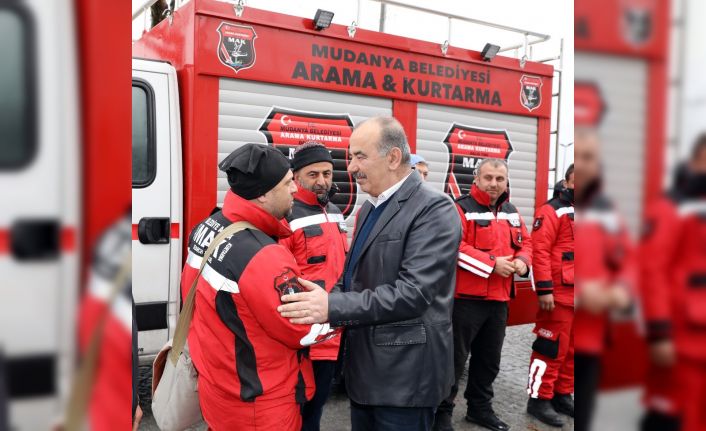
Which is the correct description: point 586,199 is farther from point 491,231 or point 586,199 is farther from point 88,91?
point 491,231

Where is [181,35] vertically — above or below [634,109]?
above

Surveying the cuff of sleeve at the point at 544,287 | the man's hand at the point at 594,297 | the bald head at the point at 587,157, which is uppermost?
the bald head at the point at 587,157

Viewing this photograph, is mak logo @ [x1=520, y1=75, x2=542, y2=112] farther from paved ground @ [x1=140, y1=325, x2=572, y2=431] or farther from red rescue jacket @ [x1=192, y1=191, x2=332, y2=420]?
red rescue jacket @ [x1=192, y1=191, x2=332, y2=420]

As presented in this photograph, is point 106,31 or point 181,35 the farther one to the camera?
point 181,35

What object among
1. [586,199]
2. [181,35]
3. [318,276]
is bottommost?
[318,276]

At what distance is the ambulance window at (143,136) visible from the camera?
3.38 m

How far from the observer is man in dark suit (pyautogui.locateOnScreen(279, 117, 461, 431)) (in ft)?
6.37

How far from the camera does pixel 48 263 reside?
38 cm

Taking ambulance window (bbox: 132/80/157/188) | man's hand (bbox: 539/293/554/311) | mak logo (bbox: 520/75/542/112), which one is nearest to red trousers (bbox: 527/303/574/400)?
man's hand (bbox: 539/293/554/311)

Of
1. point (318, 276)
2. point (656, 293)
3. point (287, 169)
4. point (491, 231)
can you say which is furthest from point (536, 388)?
point (656, 293)

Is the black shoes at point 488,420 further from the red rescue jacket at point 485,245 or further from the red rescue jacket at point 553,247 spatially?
the red rescue jacket at point 553,247

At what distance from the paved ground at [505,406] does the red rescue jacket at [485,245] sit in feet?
2.84

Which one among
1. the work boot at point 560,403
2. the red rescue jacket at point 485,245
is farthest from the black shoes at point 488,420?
the red rescue jacket at point 485,245

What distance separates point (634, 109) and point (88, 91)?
14.9 inches
